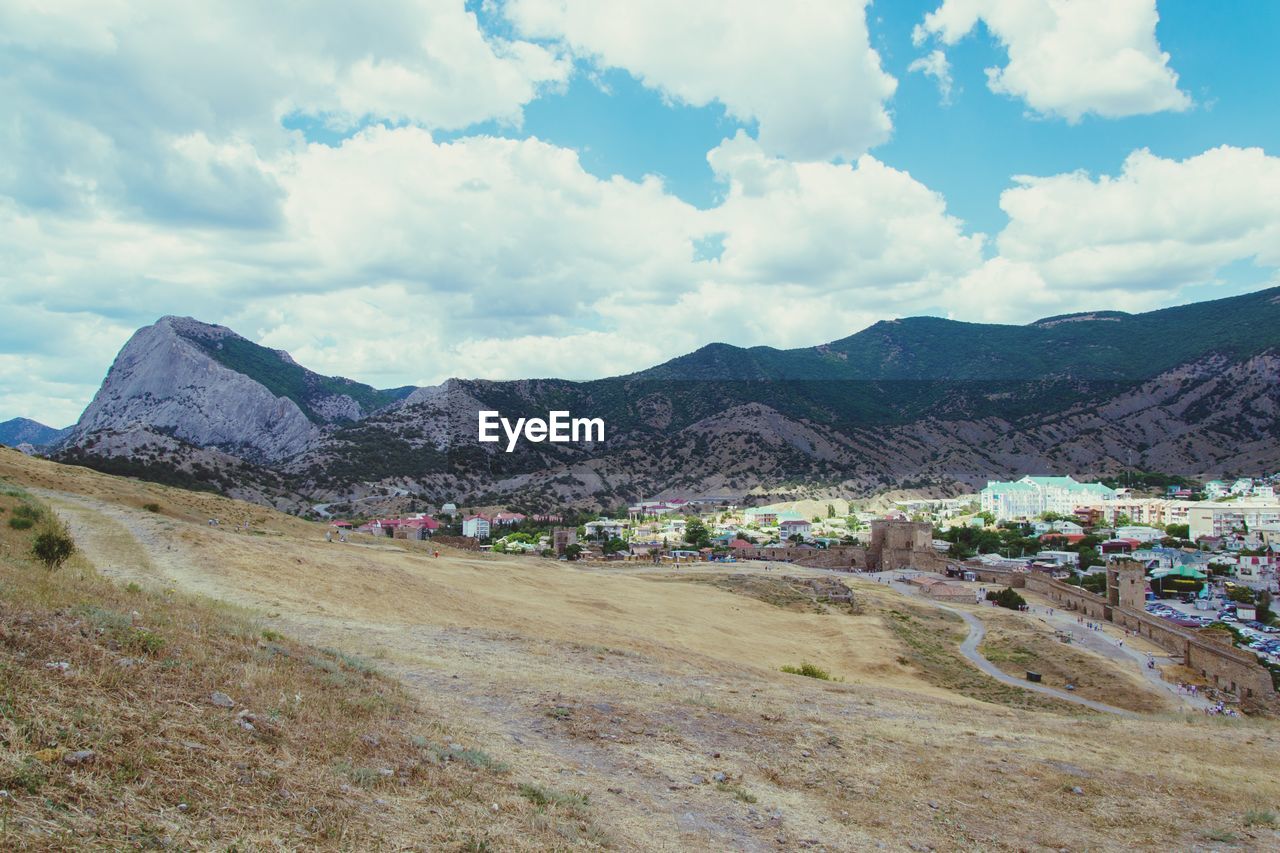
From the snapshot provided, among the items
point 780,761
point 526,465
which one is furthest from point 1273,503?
point 780,761

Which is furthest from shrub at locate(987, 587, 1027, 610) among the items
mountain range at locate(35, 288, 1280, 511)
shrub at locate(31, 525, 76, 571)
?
mountain range at locate(35, 288, 1280, 511)

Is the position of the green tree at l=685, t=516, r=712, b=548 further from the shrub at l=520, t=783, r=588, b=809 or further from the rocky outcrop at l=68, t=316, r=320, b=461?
the shrub at l=520, t=783, r=588, b=809

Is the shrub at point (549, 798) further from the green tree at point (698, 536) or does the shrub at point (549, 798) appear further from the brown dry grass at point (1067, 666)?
the green tree at point (698, 536)

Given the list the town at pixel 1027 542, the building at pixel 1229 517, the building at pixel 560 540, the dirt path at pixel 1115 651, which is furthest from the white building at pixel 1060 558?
the building at pixel 560 540

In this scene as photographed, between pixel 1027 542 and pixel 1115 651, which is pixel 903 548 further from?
pixel 1115 651

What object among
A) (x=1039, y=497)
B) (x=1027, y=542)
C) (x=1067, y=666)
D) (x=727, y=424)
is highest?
(x=727, y=424)

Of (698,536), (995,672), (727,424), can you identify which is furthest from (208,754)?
(727,424)

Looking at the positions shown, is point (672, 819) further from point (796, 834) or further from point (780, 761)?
point (780, 761)
